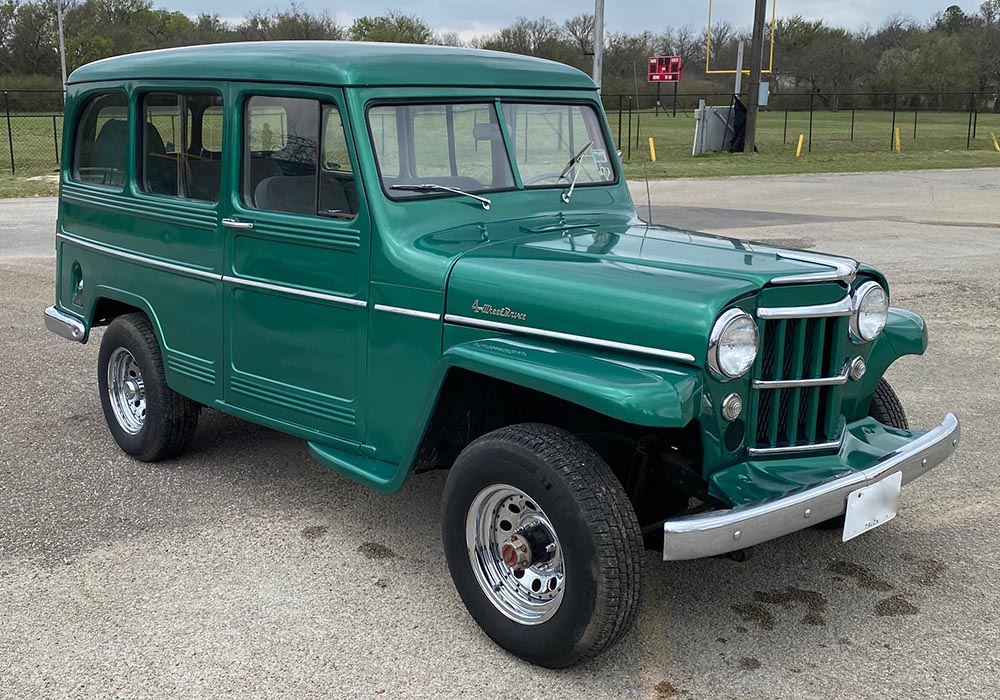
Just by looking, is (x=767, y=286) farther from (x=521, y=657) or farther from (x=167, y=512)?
(x=167, y=512)

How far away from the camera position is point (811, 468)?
345 cm

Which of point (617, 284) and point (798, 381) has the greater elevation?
point (617, 284)

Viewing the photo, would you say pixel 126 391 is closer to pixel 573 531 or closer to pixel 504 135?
pixel 504 135

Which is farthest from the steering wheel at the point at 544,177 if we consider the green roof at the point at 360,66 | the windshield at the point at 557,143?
the green roof at the point at 360,66

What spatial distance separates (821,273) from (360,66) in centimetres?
190

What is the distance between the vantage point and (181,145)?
4652mm

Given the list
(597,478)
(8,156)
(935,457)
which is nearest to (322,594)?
(597,478)

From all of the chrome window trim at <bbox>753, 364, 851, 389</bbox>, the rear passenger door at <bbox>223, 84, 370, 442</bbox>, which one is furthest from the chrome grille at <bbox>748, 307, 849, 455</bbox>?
the rear passenger door at <bbox>223, 84, 370, 442</bbox>

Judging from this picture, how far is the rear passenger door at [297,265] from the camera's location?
392cm

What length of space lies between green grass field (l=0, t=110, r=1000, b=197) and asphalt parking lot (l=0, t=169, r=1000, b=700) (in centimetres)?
970

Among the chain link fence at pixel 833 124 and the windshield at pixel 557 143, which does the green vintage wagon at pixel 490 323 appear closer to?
the windshield at pixel 557 143

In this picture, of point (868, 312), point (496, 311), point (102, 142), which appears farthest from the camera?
point (102, 142)

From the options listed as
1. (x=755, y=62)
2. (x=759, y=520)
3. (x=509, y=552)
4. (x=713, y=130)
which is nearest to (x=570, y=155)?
(x=509, y=552)

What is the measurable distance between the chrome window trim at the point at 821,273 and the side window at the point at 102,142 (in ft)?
10.7
